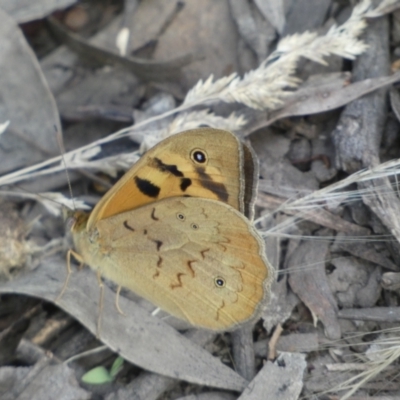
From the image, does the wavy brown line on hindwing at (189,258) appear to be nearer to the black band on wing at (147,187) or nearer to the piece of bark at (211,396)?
the black band on wing at (147,187)

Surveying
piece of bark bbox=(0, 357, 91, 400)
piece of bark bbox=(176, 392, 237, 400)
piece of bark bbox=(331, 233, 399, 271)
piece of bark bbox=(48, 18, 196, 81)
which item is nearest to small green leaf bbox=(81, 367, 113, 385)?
piece of bark bbox=(0, 357, 91, 400)

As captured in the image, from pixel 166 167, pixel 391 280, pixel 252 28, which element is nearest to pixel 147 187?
pixel 166 167

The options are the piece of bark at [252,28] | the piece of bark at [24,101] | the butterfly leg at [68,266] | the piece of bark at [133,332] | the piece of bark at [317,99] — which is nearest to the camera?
the piece of bark at [133,332]

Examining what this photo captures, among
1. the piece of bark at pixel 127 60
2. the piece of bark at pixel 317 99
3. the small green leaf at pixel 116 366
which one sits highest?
Result: the piece of bark at pixel 127 60

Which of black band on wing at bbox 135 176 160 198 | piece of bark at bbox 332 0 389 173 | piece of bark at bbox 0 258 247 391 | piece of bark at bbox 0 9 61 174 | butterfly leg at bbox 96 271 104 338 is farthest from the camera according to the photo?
piece of bark at bbox 0 9 61 174

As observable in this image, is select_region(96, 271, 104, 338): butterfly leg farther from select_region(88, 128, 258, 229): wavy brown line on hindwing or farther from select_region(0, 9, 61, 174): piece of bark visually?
select_region(0, 9, 61, 174): piece of bark

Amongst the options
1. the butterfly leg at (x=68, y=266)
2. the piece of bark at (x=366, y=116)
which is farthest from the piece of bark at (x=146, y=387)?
the piece of bark at (x=366, y=116)

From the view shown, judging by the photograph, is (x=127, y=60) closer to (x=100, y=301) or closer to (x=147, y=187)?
(x=147, y=187)

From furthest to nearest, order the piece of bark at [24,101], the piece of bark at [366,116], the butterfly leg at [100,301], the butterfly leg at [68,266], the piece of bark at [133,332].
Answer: the piece of bark at [24,101] < the piece of bark at [366,116] < the butterfly leg at [68,266] < the butterfly leg at [100,301] < the piece of bark at [133,332]
